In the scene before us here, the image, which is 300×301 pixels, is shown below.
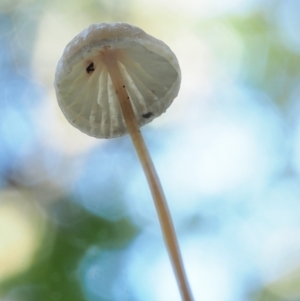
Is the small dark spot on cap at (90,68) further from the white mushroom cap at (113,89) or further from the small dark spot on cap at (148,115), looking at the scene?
the small dark spot on cap at (148,115)

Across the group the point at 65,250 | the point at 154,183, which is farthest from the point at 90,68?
the point at 65,250

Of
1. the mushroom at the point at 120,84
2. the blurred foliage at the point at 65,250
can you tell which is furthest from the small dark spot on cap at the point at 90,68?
the blurred foliage at the point at 65,250

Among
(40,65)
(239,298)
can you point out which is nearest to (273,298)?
(239,298)

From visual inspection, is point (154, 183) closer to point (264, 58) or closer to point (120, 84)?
point (120, 84)

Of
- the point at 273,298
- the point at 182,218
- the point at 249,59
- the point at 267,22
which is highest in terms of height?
the point at 267,22

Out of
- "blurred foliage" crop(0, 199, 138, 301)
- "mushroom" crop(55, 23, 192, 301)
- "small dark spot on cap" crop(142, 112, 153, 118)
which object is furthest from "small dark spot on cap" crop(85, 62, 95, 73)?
"blurred foliage" crop(0, 199, 138, 301)

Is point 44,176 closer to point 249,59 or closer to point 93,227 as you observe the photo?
point 93,227

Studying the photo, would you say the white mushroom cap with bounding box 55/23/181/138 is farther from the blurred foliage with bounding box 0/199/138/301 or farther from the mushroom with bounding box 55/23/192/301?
the blurred foliage with bounding box 0/199/138/301
